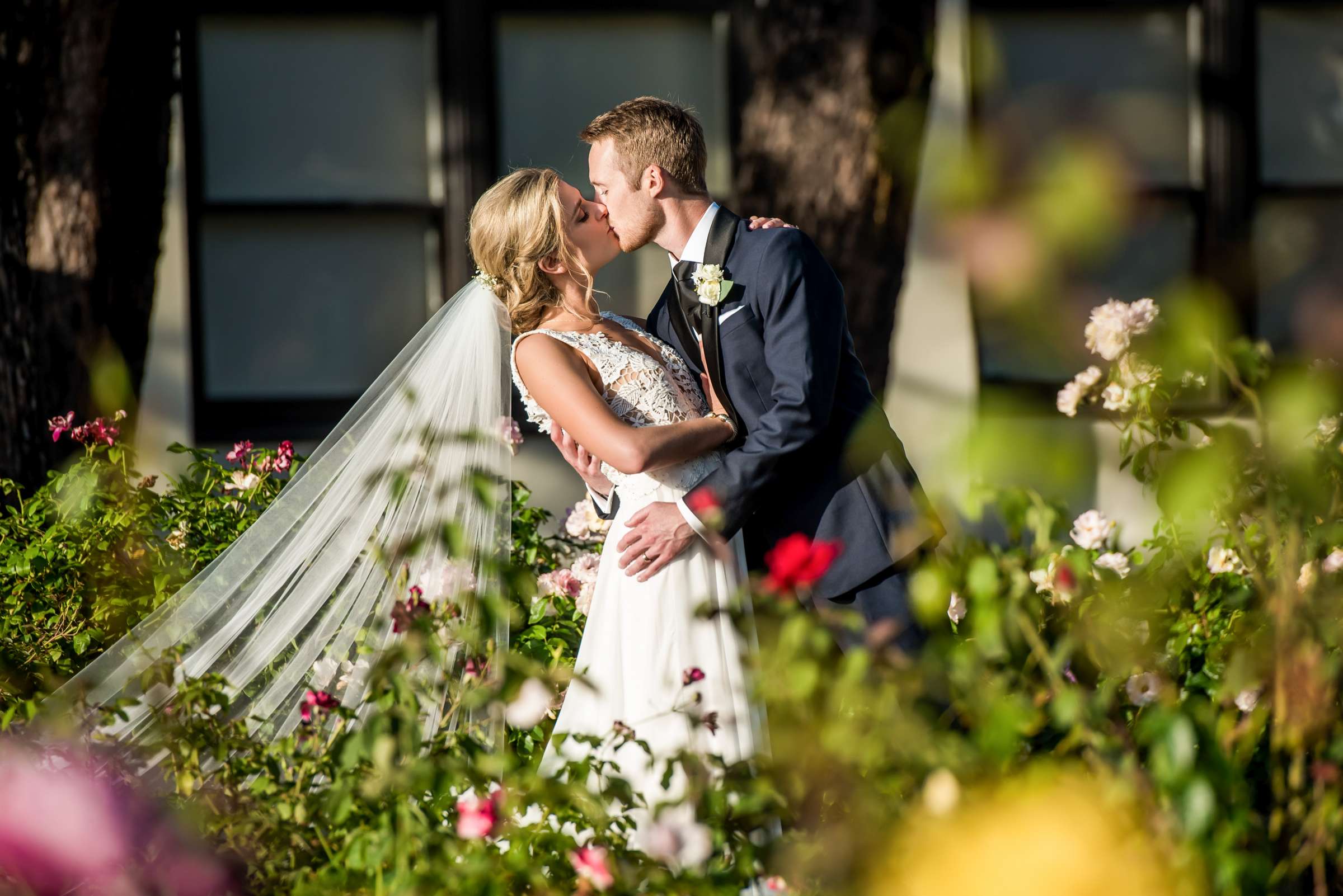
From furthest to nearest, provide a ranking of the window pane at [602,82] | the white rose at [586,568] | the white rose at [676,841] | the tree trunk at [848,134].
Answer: the window pane at [602,82]
the tree trunk at [848,134]
the white rose at [586,568]
the white rose at [676,841]

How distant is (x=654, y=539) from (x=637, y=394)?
1.02 ft

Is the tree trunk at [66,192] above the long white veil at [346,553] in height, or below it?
above

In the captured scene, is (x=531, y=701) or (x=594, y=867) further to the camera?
(x=531, y=701)

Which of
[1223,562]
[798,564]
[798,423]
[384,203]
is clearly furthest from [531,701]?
[384,203]

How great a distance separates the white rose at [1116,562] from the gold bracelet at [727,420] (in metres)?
1.04

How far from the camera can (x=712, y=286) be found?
267 centimetres

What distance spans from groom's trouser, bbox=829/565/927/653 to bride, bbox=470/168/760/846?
0.26 meters

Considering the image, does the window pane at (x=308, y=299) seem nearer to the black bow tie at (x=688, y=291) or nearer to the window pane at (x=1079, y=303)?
the window pane at (x=1079, y=303)

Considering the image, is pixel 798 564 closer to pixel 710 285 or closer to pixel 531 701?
pixel 531 701

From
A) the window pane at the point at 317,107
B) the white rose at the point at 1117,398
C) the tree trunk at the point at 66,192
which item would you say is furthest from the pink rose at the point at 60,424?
the white rose at the point at 1117,398

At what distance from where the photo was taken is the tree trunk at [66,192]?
381 centimetres

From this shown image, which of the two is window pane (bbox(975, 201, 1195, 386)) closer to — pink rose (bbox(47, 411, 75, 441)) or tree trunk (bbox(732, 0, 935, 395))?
tree trunk (bbox(732, 0, 935, 395))

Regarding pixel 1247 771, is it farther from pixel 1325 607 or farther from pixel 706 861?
pixel 706 861

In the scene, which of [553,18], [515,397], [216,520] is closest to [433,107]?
[553,18]
